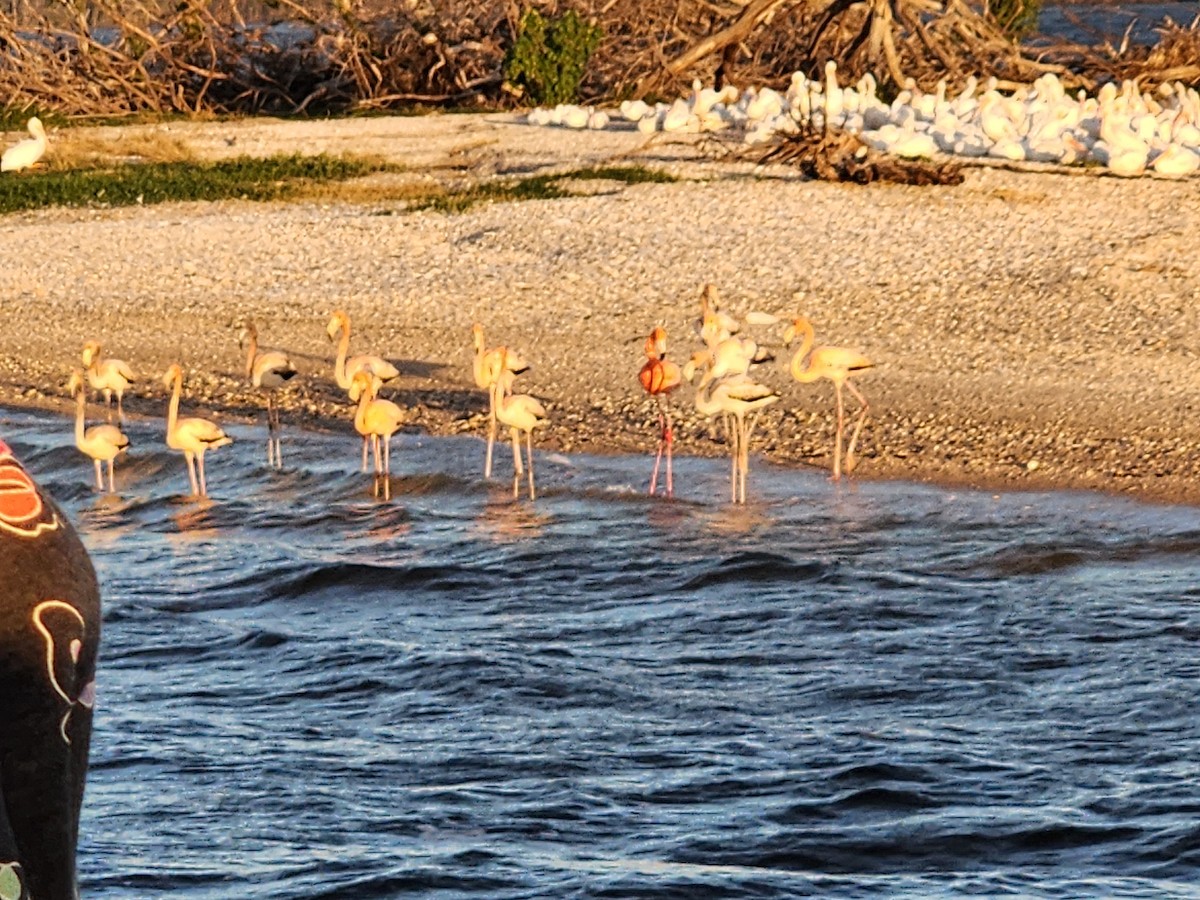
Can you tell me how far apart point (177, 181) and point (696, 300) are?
8005 mm

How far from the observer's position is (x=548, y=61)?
2659 cm

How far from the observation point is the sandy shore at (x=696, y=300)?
11.8 metres

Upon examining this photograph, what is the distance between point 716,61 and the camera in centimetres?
2636

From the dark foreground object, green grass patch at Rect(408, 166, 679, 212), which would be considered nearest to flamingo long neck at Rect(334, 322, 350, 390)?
green grass patch at Rect(408, 166, 679, 212)

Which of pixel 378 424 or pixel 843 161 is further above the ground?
pixel 843 161

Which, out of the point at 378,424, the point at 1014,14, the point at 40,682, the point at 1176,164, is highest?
the point at 1014,14

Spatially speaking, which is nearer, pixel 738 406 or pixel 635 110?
pixel 738 406

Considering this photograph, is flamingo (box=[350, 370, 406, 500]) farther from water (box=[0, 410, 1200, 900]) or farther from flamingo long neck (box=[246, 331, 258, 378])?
flamingo long neck (box=[246, 331, 258, 378])

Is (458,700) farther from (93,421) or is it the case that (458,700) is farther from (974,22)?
(974,22)

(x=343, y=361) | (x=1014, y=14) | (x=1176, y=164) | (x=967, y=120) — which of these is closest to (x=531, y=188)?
(x=967, y=120)

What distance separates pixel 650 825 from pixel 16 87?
74.3 feet

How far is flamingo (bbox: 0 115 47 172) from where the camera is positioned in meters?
22.6

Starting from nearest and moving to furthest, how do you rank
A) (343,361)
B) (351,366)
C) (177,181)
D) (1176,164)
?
(351,366), (343,361), (1176,164), (177,181)

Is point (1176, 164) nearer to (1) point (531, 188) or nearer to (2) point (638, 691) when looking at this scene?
(1) point (531, 188)
